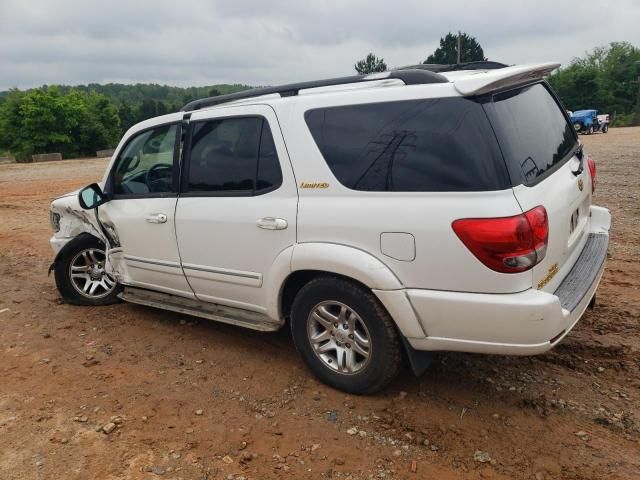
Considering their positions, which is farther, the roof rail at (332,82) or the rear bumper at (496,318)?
the roof rail at (332,82)

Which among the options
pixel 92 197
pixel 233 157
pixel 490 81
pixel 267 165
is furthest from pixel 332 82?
pixel 92 197

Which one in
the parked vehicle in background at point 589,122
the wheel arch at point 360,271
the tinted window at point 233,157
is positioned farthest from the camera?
the parked vehicle in background at point 589,122

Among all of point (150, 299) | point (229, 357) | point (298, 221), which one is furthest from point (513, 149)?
point (150, 299)

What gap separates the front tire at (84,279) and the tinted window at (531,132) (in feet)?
13.1

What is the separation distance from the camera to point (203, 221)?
3859 mm

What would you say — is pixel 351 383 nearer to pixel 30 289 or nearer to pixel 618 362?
pixel 618 362

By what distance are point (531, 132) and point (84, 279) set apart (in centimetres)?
436

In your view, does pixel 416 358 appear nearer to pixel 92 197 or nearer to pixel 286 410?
pixel 286 410

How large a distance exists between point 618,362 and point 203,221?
3.03 meters

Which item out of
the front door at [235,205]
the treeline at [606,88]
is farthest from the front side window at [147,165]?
the treeline at [606,88]

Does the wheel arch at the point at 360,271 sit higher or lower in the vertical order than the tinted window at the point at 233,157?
lower

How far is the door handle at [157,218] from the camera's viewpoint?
414cm

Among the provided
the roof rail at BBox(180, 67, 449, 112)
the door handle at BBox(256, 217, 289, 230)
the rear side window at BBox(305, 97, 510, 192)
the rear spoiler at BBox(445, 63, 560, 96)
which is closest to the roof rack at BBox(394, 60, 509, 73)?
the roof rail at BBox(180, 67, 449, 112)

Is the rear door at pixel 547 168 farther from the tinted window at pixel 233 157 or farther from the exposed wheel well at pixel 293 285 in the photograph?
the tinted window at pixel 233 157
